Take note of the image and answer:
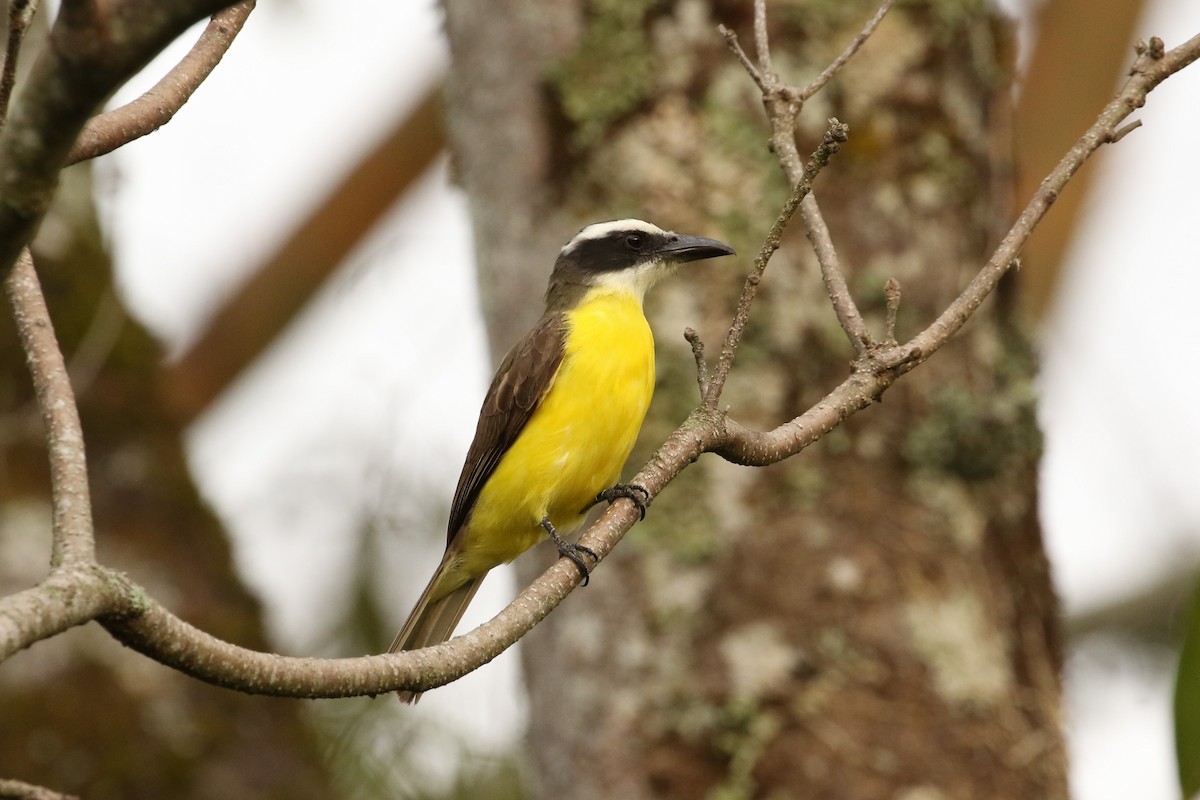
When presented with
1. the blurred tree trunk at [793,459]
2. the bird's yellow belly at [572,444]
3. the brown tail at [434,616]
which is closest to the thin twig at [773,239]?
the bird's yellow belly at [572,444]

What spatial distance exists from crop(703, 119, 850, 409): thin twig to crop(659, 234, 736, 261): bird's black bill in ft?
5.78

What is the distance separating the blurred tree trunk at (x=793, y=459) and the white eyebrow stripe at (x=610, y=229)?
40cm

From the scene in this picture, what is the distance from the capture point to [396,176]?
776 cm

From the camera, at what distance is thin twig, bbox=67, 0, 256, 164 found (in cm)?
247

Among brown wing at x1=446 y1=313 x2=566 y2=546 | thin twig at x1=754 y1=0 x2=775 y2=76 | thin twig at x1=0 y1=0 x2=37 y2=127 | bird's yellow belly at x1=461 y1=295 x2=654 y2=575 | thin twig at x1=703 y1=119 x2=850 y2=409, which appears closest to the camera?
thin twig at x1=0 y1=0 x2=37 y2=127

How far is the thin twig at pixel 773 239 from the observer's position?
8.81 ft

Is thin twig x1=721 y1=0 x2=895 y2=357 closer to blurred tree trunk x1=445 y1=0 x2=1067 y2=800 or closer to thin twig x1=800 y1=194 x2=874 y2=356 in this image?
thin twig x1=800 y1=194 x2=874 y2=356

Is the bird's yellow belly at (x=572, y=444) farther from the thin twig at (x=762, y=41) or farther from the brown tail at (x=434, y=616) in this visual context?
the thin twig at (x=762, y=41)

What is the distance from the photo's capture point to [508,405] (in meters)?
4.42

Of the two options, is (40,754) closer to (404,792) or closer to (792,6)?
(404,792)

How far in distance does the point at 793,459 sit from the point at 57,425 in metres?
3.04

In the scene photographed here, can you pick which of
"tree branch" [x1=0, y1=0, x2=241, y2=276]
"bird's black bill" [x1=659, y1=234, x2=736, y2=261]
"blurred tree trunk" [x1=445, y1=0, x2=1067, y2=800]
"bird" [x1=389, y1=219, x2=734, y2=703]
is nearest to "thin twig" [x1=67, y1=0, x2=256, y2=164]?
"tree branch" [x1=0, y1=0, x2=241, y2=276]

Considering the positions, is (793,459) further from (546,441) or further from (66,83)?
(66,83)

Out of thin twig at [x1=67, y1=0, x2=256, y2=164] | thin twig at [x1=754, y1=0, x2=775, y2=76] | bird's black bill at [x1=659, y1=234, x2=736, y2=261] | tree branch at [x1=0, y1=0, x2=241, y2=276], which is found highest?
bird's black bill at [x1=659, y1=234, x2=736, y2=261]
